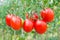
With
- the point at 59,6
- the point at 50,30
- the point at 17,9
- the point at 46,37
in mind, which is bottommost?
the point at 46,37

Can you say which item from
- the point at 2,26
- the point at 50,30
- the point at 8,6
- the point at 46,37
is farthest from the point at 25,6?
the point at 46,37

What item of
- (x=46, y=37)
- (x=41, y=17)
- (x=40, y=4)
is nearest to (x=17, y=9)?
(x=40, y=4)

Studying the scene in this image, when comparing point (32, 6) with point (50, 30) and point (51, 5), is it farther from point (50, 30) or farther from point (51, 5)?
point (50, 30)

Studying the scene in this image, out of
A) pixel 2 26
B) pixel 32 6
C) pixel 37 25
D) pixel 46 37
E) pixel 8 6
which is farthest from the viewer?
pixel 46 37

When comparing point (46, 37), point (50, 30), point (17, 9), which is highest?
point (17, 9)

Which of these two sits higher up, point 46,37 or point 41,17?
point 41,17

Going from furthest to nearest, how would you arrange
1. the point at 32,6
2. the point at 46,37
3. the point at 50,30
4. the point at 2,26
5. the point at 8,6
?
the point at 46,37 → the point at 50,30 → the point at 2,26 → the point at 8,6 → the point at 32,6

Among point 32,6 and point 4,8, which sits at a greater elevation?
point 32,6

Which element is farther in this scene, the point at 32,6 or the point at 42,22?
the point at 32,6

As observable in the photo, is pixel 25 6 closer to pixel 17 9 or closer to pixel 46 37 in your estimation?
pixel 17 9
